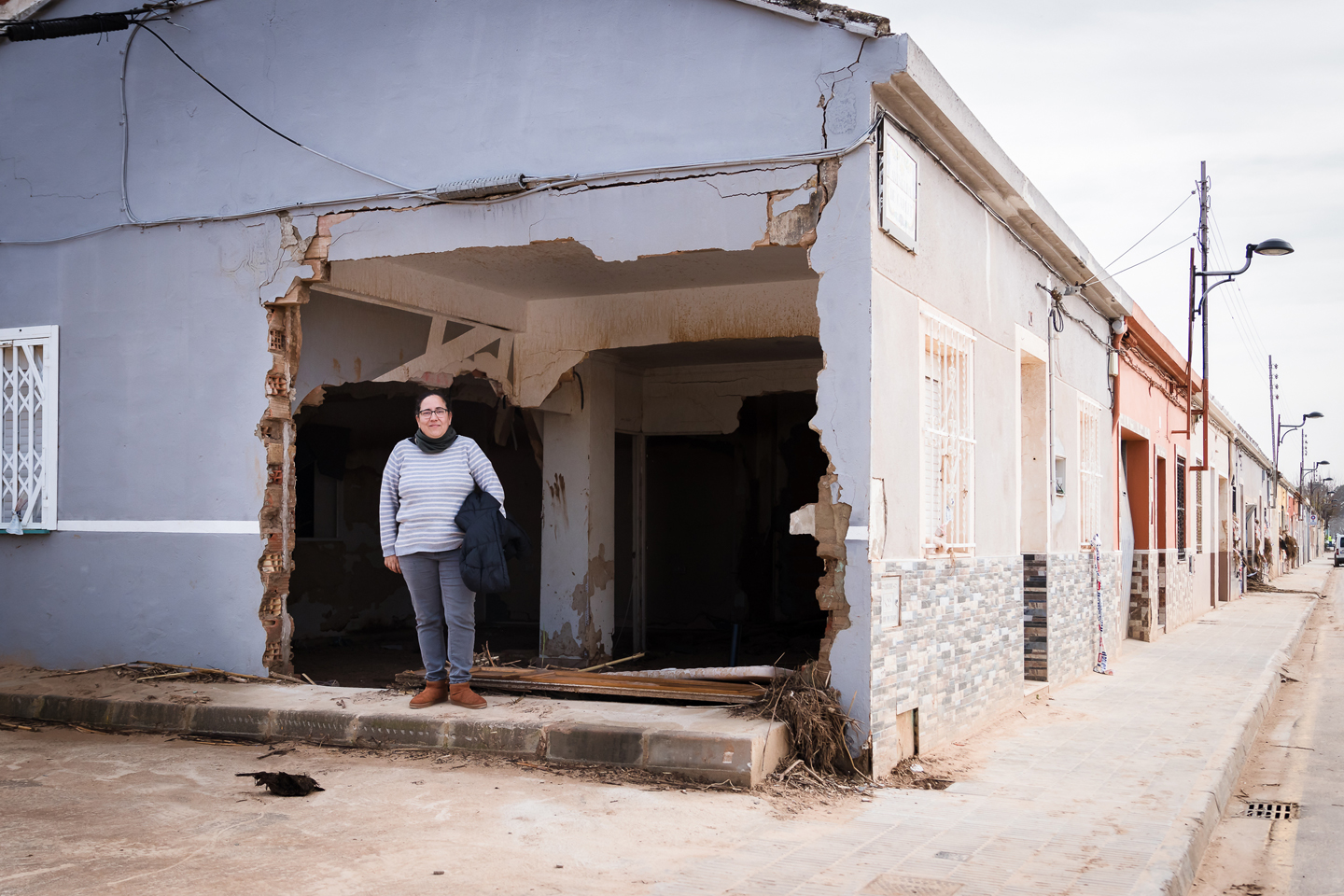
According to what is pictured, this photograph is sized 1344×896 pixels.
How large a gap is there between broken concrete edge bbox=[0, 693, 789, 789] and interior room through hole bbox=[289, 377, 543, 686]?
16.8 feet

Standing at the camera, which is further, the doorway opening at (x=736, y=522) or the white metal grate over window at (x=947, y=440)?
the doorway opening at (x=736, y=522)

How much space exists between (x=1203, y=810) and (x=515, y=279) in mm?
5963

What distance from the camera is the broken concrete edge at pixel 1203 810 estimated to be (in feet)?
14.7

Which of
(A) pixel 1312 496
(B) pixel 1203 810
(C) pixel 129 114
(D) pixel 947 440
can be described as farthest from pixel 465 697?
(A) pixel 1312 496

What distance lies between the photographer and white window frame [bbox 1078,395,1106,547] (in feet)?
37.7

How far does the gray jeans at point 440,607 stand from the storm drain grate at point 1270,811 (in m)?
4.55

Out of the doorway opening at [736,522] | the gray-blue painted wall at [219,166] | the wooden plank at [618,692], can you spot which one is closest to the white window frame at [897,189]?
the gray-blue painted wall at [219,166]

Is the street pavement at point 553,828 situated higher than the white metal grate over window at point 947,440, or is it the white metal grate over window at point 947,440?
the white metal grate over window at point 947,440

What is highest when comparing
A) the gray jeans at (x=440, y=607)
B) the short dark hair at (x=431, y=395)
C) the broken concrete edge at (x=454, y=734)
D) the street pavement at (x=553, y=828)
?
the short dark hair at (x=431, y=395)

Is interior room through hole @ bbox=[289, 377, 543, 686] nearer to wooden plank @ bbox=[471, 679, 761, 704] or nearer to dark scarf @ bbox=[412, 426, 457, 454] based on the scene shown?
wooden plank @ bbox=[471, 679, 761, 704]

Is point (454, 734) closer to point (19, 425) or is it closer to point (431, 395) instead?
point (431, 395)

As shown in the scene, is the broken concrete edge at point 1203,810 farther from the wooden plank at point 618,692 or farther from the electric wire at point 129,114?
the electric wire at point 129,114

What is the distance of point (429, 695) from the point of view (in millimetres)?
6523

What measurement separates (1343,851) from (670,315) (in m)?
6.05
